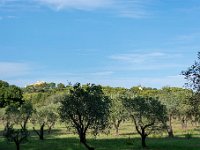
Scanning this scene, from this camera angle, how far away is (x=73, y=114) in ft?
187

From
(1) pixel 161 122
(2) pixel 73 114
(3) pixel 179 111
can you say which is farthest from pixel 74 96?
Answer: (3) pixel 179 111

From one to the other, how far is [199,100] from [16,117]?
6176cm

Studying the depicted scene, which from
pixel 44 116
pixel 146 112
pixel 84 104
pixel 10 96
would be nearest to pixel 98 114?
pixel 84 104

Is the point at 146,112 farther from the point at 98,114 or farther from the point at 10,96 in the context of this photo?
the point at 10,96

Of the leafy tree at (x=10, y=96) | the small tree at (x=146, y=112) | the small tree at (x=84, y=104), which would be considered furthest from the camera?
the leafy tree at (x=10, y=96)

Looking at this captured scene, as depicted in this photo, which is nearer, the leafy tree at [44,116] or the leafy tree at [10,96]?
the leafy tree at [44,116]

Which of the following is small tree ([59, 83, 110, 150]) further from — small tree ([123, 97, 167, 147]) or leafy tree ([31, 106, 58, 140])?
leafy tree ([31, 106, 58, 140])

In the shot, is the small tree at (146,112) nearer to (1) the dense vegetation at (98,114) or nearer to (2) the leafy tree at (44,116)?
(1) the dense vegetation at (98,114)

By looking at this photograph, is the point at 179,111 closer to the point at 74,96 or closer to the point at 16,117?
the point at 16,117

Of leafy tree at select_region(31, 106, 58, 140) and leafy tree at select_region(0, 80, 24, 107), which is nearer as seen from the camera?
leafy tree at select_region(31, 106, 58, 140)

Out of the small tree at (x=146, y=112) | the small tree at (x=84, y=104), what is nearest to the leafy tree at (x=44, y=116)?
the small tree at (x=146, y=112)

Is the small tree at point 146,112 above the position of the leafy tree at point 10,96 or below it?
below

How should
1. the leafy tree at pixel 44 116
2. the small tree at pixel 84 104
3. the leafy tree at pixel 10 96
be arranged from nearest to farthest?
the small tree at pixel 84 104
the leafy tree at pixel 44 116
the leafy tree at pixel 10 96

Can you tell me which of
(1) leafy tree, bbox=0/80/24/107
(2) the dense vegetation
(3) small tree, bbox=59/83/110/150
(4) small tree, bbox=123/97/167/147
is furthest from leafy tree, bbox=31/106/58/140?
(1) leafy tree, bbox=0/80/24/107
